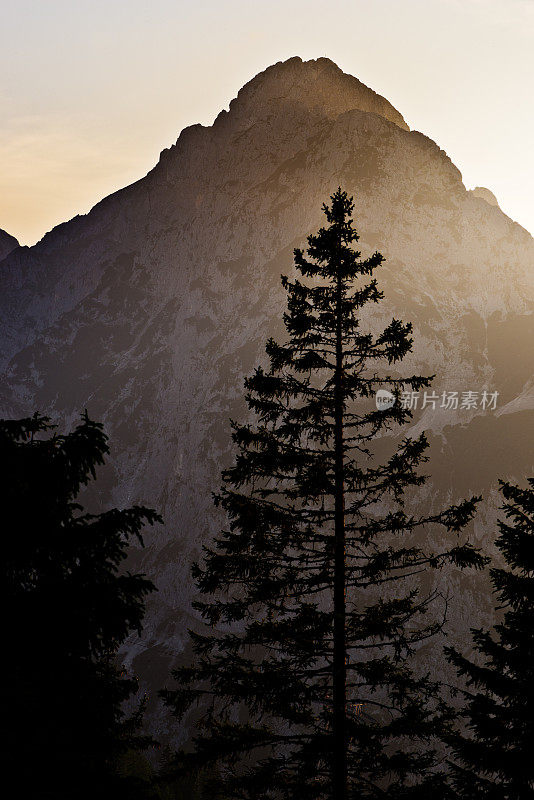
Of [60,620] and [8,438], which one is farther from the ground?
[8,438]

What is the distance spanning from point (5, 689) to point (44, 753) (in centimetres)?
54

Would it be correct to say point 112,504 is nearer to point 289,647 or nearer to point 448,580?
point 448,580

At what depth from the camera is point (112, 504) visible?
13988 cm

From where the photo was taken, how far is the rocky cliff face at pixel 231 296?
124m

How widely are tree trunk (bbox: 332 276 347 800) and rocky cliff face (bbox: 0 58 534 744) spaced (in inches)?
4031

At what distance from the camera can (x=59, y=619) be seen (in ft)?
16.4

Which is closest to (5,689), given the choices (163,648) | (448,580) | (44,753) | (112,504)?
(44,753)

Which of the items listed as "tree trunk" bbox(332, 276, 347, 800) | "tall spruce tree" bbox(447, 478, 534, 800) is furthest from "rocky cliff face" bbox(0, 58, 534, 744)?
"tree trunk" bbox(332, 276, 347, 800)

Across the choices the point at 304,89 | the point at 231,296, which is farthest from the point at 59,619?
the point at 304,89

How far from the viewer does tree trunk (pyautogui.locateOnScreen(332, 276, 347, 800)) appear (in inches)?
360

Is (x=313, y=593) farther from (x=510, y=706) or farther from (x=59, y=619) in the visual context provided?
(x=59, y=619)

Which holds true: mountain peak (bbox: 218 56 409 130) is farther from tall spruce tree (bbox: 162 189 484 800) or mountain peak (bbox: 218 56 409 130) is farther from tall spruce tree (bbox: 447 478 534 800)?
tall spruce tree (bbox: 447 478 534 800)

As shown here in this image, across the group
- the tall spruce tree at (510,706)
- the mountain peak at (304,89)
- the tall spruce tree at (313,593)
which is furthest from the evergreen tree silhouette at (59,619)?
the mountain peak at (304,89)

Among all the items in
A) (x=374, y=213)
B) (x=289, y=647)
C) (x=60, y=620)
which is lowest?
(x=60, y=620)
